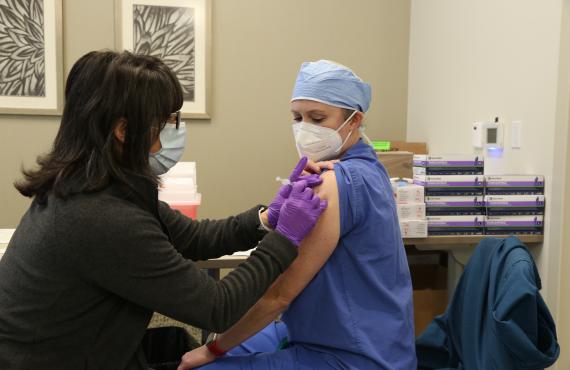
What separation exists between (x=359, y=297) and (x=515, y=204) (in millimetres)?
1117

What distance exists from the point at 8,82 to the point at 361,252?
279 cm

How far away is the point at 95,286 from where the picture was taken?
994 mm

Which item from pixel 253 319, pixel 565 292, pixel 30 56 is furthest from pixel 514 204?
pixel 30 56

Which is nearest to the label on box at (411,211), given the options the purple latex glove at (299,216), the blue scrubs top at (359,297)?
the blue scrubs top at (359,297)

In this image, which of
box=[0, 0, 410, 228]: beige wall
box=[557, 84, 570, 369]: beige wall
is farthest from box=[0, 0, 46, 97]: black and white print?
box=[557, 84, 570, 369]: beige wall

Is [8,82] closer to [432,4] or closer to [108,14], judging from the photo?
[108,14]

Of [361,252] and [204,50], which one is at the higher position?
[204,50]

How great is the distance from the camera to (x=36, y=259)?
0.98 metres

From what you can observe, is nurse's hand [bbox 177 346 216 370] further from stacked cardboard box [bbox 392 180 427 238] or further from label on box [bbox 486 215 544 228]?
label on box [bbox 486 215 544 228]

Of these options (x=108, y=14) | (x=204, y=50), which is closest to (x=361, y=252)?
(x=204, y=50)

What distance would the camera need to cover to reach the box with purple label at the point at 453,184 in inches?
81.9

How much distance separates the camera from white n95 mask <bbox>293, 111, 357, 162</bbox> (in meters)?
1.41

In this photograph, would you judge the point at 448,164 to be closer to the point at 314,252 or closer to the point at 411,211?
the point at 411,211

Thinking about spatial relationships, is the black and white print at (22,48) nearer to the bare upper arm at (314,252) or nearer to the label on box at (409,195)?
the label on box at (409,195)
